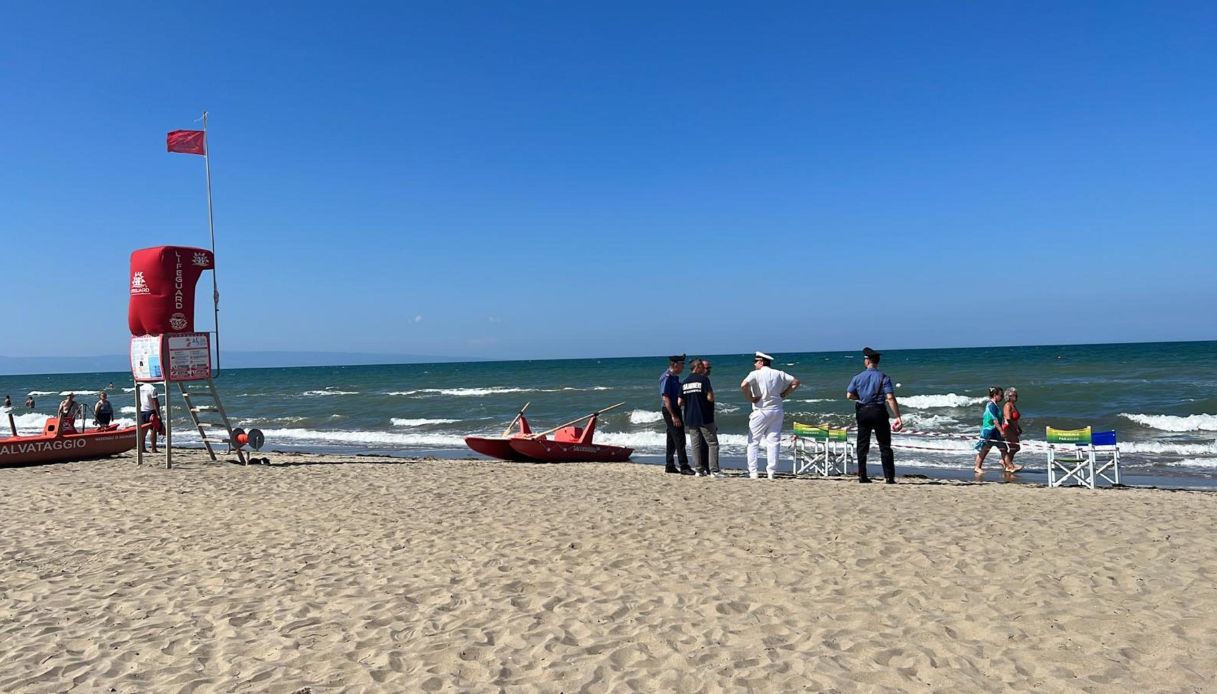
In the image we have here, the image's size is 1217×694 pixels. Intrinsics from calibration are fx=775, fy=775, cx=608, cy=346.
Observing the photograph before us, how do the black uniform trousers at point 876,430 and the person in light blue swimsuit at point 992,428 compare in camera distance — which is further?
the person in light blue swimsuit at point 992,428

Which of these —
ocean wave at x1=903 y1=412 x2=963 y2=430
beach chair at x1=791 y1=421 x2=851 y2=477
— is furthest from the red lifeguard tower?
ocean wave at x1=903 y1=412 x2=963 y2=430

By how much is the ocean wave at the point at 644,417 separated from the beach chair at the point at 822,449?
13.3 m

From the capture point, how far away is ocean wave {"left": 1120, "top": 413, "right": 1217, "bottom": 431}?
20.2 metres

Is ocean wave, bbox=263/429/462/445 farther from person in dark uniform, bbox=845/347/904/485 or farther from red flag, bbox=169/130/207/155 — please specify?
person in dark uniform, bbox=845/347/904/485

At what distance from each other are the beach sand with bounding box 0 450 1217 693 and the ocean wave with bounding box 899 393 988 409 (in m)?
21.4

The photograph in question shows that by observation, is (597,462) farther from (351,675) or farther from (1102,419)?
(1102,419)

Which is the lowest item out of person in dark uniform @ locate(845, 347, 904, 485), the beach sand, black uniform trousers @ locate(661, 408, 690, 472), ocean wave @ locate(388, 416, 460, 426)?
ocean wave @ locate(388, 416, 460, 426)

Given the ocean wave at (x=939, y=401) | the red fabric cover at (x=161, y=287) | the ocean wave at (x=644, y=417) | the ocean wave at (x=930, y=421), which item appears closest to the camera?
the red fabric cover at (x=161, y=287)

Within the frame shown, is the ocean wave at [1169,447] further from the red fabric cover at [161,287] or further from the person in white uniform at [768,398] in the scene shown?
the red fabric cover at [161,287]

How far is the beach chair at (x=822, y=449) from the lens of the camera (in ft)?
38.2

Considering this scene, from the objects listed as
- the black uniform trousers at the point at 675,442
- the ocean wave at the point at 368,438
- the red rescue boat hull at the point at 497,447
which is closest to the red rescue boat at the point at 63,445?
the red rescue boat hull at the point at 497,447

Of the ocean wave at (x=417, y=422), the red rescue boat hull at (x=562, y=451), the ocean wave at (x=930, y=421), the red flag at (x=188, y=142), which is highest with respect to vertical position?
the red flag at (x=188, y=142)

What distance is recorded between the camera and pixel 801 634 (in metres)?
4.30

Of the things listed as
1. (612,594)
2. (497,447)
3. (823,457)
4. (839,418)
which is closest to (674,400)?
(823,457)
